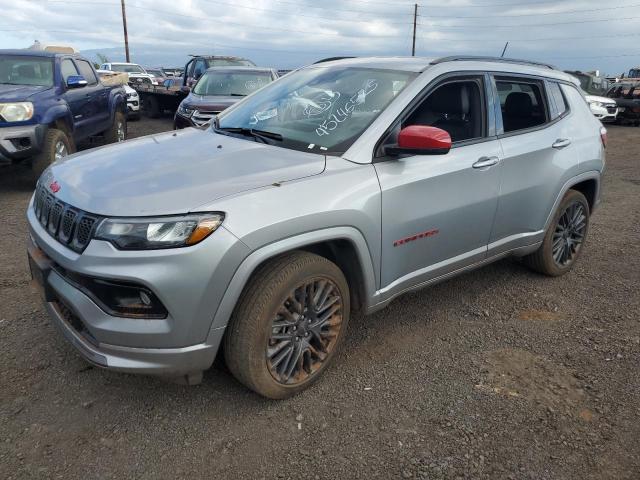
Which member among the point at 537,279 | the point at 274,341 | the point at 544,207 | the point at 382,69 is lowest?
the point at 537,279

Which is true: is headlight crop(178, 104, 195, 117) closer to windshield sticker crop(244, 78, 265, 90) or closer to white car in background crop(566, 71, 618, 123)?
windshield sticker crop(244, 78, 265, 90)

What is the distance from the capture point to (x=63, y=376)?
114 inches

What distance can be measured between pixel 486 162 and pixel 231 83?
7.83m

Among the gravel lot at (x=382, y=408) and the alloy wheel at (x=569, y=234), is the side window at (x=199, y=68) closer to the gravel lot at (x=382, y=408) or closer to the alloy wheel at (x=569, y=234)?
the gravel lot at (x=382, y=408)

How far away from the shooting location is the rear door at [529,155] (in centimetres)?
361

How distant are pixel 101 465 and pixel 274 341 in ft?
3.08

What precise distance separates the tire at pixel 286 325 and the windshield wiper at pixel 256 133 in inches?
35.1

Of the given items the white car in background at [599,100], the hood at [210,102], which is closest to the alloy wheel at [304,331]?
the hood at [210,102]

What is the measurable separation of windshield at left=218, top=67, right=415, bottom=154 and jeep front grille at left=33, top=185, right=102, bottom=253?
1.19m

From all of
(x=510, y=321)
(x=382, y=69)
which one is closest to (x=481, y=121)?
(x=382, y=69)

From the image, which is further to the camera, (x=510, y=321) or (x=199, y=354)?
(x=510, y=321)

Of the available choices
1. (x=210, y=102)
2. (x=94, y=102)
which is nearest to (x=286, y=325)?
(x=94, y=102)

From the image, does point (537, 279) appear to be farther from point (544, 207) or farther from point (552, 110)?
point (552, 110)

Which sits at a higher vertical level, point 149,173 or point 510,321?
point 149,173
